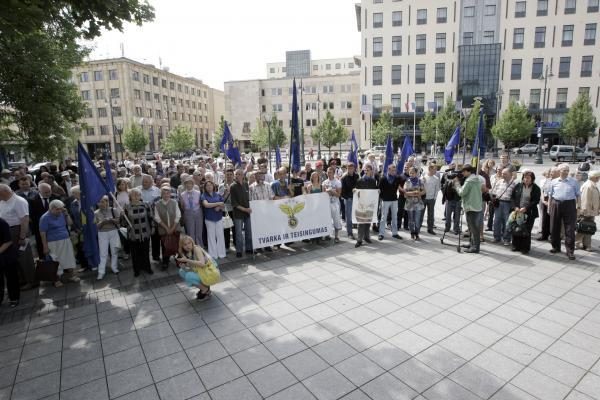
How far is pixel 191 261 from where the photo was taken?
5.99m

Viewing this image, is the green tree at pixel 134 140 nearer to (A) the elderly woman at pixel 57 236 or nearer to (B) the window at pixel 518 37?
(A) the elderly woman at pixel 57 236

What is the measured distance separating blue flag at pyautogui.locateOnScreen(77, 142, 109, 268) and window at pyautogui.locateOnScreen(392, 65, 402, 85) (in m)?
53.0

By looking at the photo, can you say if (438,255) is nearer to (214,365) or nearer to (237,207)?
(237,207)

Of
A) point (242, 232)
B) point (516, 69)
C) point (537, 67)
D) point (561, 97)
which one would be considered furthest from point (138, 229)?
point (561, 97)

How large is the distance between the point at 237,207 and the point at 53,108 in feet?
30.4

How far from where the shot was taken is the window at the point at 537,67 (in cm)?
4969

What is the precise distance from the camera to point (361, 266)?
25.4 feet

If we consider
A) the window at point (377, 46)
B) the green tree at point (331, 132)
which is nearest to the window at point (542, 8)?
the window at point (377, 46)

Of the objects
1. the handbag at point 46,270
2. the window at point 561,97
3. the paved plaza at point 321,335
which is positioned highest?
the window at point 561,97

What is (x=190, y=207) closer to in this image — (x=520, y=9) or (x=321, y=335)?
(x=321, y=335)

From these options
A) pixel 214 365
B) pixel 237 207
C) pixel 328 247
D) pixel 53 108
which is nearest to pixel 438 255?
Answer: pixel 328 247

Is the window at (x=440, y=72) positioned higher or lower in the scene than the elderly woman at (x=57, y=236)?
higher

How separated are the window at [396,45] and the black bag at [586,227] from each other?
50.4 metres

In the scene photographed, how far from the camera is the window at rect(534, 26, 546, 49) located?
48938 millimetres
